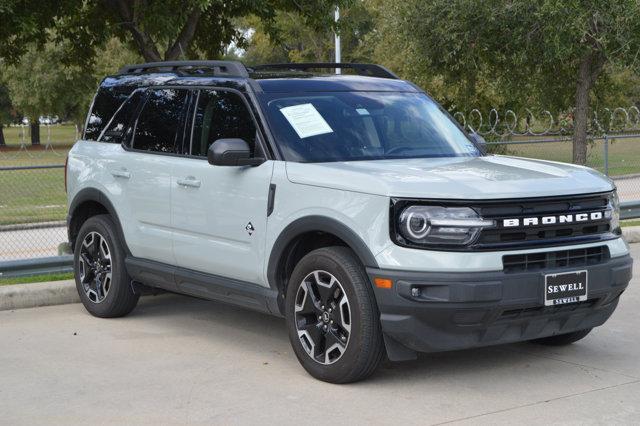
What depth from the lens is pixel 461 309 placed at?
19.2 ft

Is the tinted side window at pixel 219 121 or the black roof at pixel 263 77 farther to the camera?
the black roof at pixel 263 77

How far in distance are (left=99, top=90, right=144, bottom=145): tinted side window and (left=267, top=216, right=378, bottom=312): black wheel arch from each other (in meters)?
2.26

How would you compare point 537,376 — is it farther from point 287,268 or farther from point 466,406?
point 287,268

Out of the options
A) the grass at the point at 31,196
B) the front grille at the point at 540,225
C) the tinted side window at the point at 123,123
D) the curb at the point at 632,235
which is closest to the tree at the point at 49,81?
the grass at the point at 31,196

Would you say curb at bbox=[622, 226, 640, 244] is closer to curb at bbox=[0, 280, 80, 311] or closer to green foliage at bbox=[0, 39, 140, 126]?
curb at bbox=[0, 280, 80, 311]

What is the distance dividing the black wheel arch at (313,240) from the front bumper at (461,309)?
175 millimetres

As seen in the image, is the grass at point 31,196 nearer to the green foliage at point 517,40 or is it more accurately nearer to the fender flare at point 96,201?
the fender flare at point 96,201

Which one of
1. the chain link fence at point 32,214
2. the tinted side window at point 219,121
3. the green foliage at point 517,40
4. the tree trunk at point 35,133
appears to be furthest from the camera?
the tree trunk at point 35,133

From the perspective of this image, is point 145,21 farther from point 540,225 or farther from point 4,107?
point 4,107

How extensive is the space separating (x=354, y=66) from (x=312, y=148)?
1.77 m

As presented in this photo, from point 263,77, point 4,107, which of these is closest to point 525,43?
point 263,77

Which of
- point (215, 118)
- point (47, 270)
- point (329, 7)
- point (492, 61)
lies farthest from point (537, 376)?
point (492, 61)

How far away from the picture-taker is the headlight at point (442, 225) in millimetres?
5902

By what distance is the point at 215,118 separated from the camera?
7496 mm
